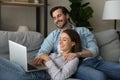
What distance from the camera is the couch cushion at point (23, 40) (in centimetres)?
210

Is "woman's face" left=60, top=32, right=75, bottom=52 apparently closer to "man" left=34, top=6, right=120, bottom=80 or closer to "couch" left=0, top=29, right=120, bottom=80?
"man" left=34, top=6, right=120, bottom=80

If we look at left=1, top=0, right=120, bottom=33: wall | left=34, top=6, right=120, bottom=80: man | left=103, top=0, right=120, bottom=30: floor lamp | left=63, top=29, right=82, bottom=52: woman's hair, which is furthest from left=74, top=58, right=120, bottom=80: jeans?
left=1, top=0, right=120, bottom=33: wall

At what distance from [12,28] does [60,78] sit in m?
1.91

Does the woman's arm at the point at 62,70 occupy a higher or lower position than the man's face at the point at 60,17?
lower

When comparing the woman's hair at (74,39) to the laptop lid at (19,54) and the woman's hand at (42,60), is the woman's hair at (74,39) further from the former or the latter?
the laptop lid at (19,54)

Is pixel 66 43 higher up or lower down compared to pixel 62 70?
higher up

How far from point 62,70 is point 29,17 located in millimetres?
1917

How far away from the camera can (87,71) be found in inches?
63.5

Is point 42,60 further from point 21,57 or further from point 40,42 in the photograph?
point 40,42

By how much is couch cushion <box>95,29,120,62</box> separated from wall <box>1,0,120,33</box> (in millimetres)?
1410

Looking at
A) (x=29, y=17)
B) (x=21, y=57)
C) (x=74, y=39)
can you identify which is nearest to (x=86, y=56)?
(x=74, y=39)

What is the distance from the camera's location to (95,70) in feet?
5.27

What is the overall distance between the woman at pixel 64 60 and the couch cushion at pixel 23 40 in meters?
0.43

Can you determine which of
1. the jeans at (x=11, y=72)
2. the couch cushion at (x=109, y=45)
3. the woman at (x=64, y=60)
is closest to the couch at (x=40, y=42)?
the couch cushion at (x=109, y=45)
